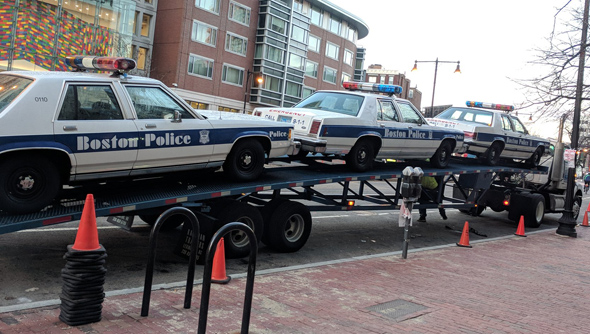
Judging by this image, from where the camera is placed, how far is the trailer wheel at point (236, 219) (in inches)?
308

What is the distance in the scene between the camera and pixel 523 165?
55.0 ft

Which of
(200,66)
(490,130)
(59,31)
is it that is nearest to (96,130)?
(490,130)

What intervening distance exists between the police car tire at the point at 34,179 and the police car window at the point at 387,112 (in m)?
6.37

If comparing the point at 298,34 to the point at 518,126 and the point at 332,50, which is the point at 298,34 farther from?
the point at 518,126

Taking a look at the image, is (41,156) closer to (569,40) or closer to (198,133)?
(198,133)

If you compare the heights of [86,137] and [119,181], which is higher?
[86,137]

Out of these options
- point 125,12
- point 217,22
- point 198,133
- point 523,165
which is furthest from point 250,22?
point 198,133

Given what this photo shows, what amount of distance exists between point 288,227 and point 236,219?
59.6 inches

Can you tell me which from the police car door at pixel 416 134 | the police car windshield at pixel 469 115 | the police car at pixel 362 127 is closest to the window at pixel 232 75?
the police car windshield at pixel 469 115

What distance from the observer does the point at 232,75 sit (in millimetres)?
42125

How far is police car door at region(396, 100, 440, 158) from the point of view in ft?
37.2

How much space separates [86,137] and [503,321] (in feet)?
17.5

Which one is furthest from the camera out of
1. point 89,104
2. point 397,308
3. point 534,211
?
point 534,211

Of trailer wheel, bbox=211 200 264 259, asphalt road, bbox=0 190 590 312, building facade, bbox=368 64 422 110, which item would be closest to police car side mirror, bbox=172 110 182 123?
trailer wheel, bbox=211 200 264 259
